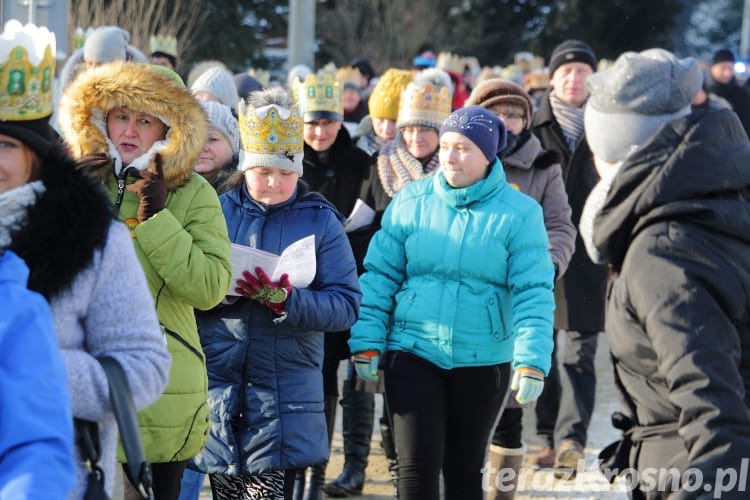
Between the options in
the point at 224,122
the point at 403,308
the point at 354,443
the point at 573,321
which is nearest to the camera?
the point at 403,308

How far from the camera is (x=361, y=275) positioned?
227 inches

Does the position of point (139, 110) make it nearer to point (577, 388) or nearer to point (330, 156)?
point (330, 156)

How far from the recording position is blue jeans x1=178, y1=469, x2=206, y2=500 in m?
5.22

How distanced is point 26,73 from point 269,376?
2106 millimetres

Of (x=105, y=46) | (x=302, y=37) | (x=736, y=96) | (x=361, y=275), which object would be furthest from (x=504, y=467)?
(x=302, y=37)

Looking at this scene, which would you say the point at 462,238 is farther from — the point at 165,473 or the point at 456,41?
the point at 456,41

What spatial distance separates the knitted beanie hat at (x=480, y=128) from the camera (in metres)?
5.30

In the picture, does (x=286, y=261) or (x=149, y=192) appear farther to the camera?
(x=286, y=261)

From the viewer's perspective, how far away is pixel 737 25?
205 feet

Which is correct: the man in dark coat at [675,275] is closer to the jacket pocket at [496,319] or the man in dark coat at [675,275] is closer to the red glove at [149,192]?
the red glove at [149,192]

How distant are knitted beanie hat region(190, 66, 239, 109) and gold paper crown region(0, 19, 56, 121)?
4.23 metres

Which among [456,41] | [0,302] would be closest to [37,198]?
[0,302]

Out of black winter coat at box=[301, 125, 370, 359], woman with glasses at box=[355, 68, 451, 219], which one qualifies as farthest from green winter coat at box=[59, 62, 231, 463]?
black winter coat at box=[301, 125, 370, 359]

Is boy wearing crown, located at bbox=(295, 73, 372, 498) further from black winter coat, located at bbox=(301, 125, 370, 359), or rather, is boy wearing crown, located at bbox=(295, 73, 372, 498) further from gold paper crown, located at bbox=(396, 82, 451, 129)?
gold paper crown, located at bbox=(396, 82, 451, 129)
